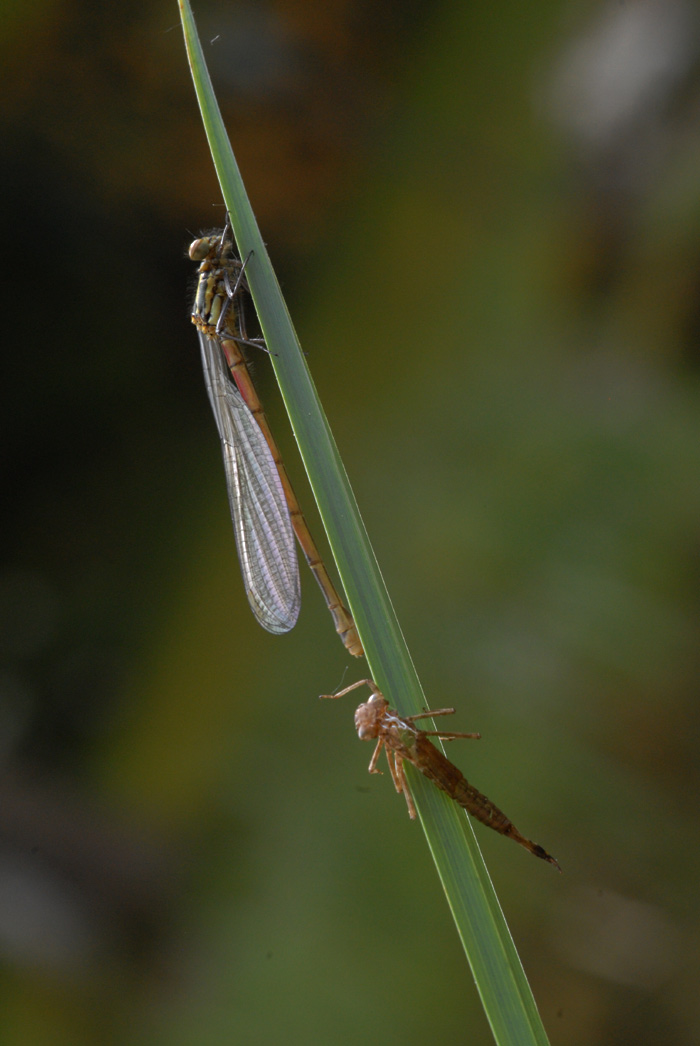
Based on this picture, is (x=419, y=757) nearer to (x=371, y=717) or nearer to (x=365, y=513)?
(x=371, y=717)

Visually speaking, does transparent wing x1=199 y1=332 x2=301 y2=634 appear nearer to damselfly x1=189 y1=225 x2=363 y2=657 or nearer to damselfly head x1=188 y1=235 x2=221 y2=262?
damselfly x1=189 y1=225 x2=363 y2=657

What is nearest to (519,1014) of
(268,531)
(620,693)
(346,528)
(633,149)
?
(346,528)

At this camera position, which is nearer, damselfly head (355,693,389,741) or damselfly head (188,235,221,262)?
damselfly head (355,693,389,741)

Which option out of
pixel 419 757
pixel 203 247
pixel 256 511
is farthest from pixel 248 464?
pixel 419 757

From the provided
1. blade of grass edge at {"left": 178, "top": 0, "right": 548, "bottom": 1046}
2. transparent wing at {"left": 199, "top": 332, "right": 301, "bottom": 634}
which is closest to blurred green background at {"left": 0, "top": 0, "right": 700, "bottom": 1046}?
transparent wing at {"left": 199, "top": 332, "right": 301, "bottom": 634}

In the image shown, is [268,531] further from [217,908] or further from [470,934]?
[217,908]

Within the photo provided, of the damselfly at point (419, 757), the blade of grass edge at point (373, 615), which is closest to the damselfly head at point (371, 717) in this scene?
the damselfly at point (419, 757)
